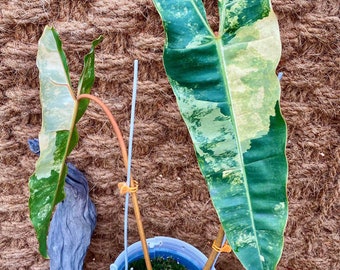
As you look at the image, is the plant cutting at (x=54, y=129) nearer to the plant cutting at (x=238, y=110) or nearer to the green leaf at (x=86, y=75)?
the green leaf at (x=86, y=75)

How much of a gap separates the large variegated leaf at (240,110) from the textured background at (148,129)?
0.83ft

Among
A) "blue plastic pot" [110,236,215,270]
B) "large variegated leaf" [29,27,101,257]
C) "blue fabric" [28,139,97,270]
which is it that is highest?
"large variegated leaf" [29,27,101,257]

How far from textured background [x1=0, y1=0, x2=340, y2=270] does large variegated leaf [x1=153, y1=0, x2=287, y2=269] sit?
0.25m

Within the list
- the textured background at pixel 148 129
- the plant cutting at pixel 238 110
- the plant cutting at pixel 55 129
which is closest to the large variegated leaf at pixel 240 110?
the plant cutting at pixel 238 110

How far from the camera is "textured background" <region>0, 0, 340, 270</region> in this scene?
736mm

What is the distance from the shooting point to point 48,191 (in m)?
0.59

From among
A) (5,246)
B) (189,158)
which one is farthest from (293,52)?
(5,246)

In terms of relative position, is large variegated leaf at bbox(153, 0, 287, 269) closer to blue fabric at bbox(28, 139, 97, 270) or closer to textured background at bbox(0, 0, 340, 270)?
textured background at bbox(0, 0, 340, 270)

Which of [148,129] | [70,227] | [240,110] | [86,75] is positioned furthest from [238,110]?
[70,227]

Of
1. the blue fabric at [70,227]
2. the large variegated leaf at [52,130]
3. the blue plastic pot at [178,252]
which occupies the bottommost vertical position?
the blue plastic pot at [178,252]

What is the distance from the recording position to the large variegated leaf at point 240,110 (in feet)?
1.54

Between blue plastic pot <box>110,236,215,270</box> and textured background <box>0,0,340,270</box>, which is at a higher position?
textured background <box>0,0,340,270</box>

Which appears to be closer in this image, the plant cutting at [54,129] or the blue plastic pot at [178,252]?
the plant cutting at [54,129]

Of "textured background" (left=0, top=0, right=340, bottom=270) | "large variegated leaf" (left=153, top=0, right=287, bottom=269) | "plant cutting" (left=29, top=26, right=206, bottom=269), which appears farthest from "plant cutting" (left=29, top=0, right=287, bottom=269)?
"textured background" (left=0, top=0, right=340, bottom=270)
